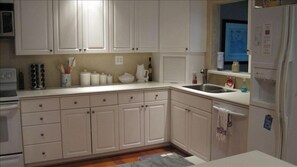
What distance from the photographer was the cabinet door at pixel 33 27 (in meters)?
3.58

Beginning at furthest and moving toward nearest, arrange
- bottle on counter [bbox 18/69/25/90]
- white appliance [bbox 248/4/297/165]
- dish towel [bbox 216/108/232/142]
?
bottle on counter [bbox 18/69/25/90] < dish towel [bbox 216/108/232/142] < white appliance [bbox 248/4/297/165]

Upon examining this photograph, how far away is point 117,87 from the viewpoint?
4.08 m

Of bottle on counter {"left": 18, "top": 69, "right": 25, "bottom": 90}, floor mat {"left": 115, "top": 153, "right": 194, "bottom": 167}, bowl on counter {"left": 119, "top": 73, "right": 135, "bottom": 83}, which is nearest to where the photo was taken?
floor mat {"left": 115, "top": 153, "right": 194, "bottom": 167}

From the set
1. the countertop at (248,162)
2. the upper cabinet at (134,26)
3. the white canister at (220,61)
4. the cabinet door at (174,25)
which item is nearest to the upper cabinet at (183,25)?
the cabinet door at (174,25)

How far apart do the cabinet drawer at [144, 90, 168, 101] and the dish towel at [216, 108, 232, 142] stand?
1097 millimetres

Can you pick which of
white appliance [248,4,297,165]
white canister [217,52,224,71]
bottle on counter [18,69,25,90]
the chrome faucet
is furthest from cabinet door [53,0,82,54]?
white appliance [248,4,297,165]

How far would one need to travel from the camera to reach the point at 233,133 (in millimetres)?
3059

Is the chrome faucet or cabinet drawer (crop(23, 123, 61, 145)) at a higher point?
the chrome faucet

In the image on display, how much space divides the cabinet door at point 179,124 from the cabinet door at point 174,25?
81 cm

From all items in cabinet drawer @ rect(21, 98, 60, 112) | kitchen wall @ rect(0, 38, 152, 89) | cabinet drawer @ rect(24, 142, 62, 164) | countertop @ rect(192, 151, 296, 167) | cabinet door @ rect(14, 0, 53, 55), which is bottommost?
cabinet drawer @ rect(24, 142, 62, 164)

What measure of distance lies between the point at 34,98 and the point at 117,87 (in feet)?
3.57

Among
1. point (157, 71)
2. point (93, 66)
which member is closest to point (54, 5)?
point (93, 66)

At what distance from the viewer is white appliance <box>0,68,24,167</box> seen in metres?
3.30

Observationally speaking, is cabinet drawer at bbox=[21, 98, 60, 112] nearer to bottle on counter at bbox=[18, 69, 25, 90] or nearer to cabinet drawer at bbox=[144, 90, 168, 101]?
bottle on counter at bbox=[18, 69, 25, 90]
